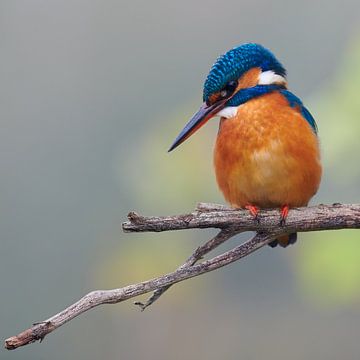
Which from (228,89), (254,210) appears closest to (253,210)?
(254,210)

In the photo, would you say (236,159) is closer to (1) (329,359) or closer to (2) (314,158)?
(2) (314,158)

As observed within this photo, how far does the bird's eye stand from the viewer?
A: 141 cm

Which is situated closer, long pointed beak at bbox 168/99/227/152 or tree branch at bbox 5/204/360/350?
tree branch at bbox 5/204/360/350

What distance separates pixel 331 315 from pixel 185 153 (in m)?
1.71

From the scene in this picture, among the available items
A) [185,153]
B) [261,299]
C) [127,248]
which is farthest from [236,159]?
[261,299]

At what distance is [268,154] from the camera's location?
1.40 meters

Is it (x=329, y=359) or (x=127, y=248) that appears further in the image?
(x=329, y=359)

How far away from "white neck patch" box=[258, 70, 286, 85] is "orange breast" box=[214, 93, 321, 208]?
0.03 meters

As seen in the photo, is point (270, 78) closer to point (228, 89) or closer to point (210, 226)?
point (228, 89)

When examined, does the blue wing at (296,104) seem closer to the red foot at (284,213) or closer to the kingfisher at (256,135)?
the kingfisher at (256,135)

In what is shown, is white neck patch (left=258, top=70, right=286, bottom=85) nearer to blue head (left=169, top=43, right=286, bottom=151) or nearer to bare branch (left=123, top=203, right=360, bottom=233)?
blue head (left=169, top=43, right=286, bottom=151)

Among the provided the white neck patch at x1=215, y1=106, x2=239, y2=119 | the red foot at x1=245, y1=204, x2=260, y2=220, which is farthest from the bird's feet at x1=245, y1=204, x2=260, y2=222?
the white neck patch at x1=215, y1=106, x2=239, y2=119

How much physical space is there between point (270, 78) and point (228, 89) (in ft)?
0.31

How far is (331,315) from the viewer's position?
4109mm
